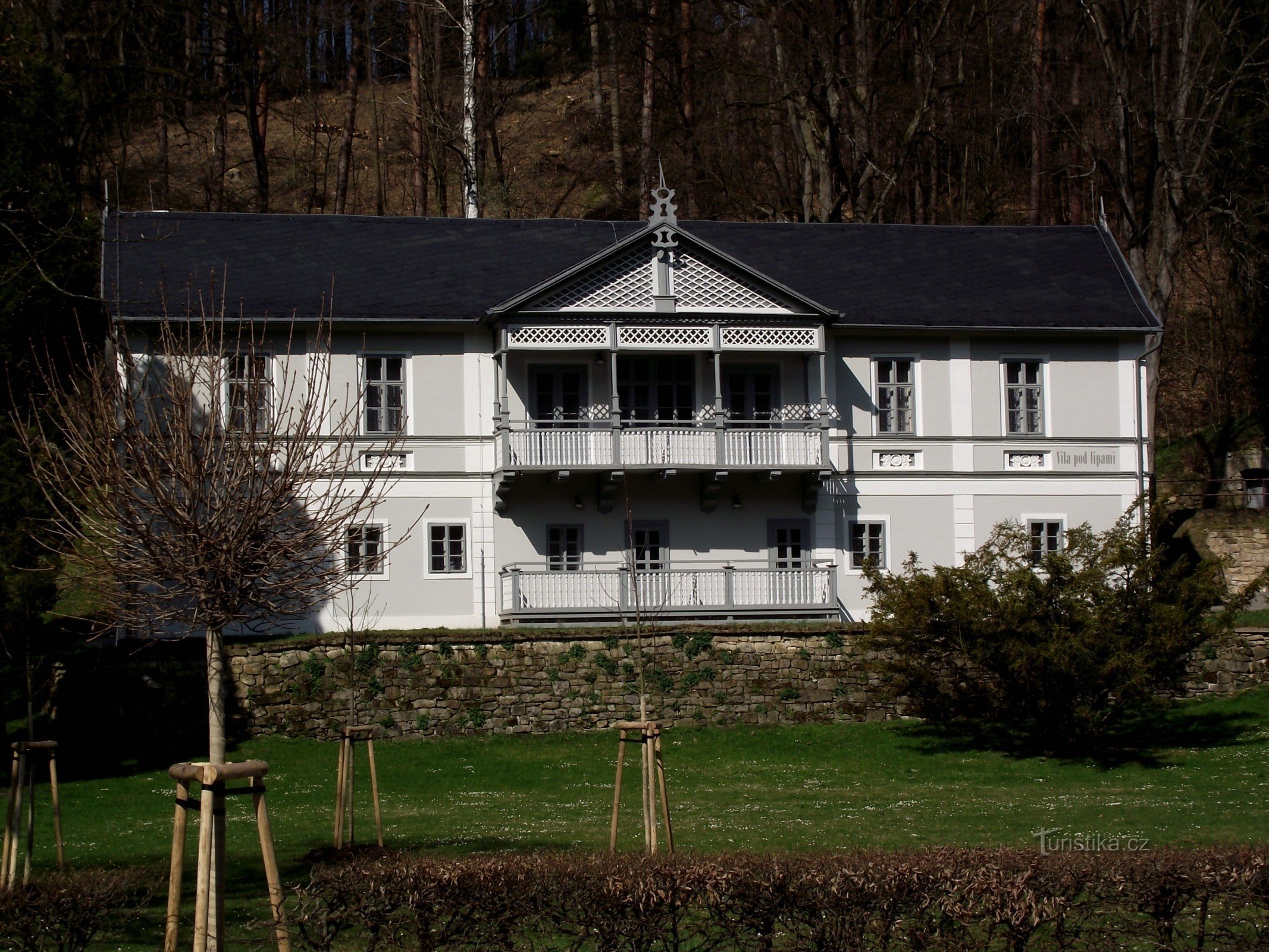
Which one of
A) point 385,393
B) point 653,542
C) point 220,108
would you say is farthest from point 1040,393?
point 220,108

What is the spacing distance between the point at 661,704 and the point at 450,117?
1037 inches

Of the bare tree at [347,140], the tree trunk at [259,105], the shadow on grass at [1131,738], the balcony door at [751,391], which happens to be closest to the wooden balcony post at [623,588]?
the balcony door at [751,391]

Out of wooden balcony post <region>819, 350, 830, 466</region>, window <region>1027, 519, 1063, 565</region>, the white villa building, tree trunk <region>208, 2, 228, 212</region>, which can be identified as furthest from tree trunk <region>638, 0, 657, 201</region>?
window <region>1027, 519, 1063, 565</region>

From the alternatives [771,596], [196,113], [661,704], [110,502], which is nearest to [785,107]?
[771,596]

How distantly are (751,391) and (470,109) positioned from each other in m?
11.7

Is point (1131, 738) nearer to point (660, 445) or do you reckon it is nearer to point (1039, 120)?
point (660, 445)

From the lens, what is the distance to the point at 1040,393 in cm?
3142

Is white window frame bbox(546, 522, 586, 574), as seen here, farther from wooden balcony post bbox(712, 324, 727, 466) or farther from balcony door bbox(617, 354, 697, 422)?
wooden balcony post bbox(712, 324, 727, 466)

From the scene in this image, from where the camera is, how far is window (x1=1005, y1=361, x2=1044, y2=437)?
31297mm

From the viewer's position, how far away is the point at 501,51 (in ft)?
201

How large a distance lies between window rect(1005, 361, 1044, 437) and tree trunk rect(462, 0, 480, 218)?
44.9ft

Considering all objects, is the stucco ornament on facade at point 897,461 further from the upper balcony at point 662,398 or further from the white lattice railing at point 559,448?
the white lattice railing at point 559,448

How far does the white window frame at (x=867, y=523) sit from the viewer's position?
30.5m

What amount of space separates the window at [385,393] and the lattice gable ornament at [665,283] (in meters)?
3.19
